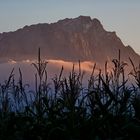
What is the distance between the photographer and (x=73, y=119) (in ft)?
12.3

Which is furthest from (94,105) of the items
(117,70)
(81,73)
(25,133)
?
(81,73)

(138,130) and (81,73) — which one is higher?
(81,73)

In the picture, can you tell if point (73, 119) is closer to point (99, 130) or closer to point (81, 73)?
point (99, 130)

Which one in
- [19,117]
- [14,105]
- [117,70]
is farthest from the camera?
[14,105]

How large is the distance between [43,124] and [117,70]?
1300 mm

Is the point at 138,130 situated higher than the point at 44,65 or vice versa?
the point at 44,65

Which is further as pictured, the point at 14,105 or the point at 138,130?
the point at 14,105

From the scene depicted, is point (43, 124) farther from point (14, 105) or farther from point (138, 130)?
point (14, 105)

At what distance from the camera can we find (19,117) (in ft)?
14.3

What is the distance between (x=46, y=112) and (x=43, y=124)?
6.2 inches

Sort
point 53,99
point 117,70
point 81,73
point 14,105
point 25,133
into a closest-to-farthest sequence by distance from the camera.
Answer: point 25,133 < point 53,99 < point 117,70 < point 81,73 < point 14,105

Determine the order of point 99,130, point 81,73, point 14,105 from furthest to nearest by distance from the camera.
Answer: point 14,105 < point 81,73 < point 99,130

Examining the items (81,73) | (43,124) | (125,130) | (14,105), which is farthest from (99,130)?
(14,105)

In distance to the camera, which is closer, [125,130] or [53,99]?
[125,130]
